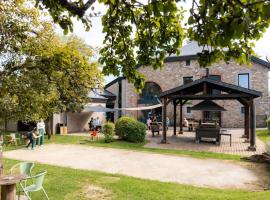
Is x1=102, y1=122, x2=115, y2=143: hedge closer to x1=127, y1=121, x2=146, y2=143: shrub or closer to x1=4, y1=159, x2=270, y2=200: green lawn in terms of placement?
x1=127, y1=121, x2=146, y2=143: shrub

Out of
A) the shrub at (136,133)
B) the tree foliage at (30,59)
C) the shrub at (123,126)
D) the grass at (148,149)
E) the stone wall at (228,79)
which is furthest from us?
the stone wall at (228,79)

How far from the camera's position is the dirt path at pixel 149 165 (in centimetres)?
945

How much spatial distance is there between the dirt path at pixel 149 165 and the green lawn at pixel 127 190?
33.8 inches

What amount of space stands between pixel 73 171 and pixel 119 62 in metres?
6.44

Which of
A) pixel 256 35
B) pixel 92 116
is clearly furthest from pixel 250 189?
pixel 92 116

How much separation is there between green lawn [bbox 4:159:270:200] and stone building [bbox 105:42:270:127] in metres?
17.5

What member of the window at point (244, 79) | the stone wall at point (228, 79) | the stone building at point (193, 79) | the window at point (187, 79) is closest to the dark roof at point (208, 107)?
the stone building at point (193, 79)

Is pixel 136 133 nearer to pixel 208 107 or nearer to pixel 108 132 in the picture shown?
pixel 108 132

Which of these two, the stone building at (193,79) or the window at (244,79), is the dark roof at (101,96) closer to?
the stone building at (193,79)

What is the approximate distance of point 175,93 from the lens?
18453 millimetres

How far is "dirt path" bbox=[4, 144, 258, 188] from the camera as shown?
9445 millimetres

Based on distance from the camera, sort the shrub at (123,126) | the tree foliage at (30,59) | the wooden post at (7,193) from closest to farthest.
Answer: the wooden post at (7,193), the tree foliage at (30,59), the shrub at (123,126)

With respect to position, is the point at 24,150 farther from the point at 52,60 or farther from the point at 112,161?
the point at 52,60

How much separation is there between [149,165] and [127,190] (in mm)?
3846
